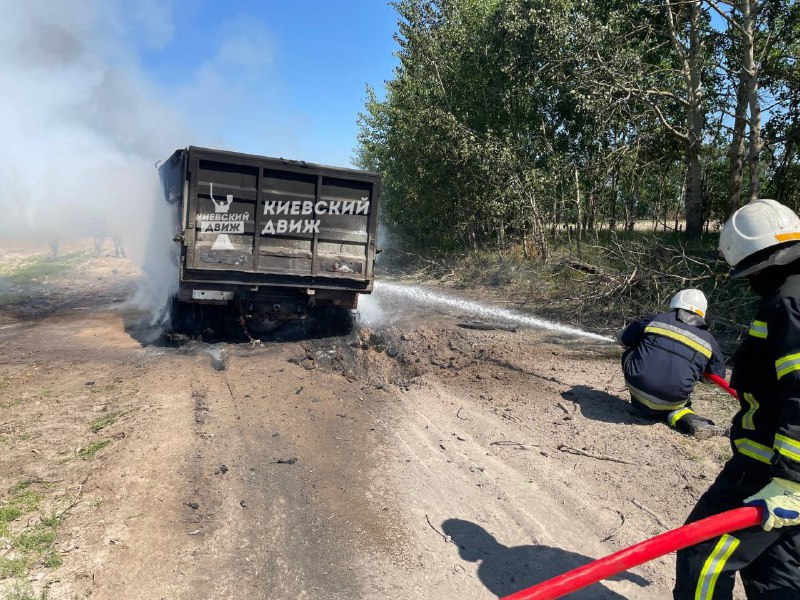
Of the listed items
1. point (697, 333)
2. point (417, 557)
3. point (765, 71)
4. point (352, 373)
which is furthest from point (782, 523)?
point (765, 71)

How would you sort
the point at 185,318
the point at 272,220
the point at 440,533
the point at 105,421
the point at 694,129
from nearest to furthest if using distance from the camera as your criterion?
the point at 440,533 < the point at 105,421 < the point at 272,220 < the point at 185,318 < the point at 694,129

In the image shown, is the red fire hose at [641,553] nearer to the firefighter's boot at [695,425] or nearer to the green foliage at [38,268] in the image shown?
the firefighter's boot at [695,425]

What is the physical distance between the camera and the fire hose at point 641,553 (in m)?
1.87

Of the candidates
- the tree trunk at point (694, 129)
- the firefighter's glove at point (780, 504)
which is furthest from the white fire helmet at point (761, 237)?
the tree trunk at point (694, 129)

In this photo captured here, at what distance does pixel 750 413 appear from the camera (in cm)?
222

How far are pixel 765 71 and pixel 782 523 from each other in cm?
1211

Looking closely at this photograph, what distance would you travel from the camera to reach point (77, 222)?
76.1 feet

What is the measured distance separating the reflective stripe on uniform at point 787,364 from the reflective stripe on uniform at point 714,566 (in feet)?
2.11

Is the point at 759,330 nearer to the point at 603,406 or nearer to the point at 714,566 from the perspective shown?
the point at 714,566

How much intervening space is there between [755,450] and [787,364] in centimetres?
43

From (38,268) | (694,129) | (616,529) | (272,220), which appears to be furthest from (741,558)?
(38,268)

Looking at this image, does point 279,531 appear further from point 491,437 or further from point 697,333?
point 697,333

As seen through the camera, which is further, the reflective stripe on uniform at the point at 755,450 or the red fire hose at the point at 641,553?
the reflective stripe on uniform at the point at 755,450

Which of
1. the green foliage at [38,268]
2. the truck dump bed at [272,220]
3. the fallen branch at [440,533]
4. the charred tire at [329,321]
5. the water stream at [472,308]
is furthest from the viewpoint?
the green foliage at [38,268]
